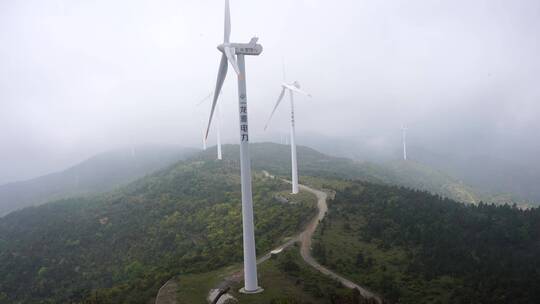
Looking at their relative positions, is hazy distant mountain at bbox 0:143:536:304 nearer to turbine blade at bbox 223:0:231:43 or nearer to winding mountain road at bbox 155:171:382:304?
winding mountain road at bbox 155:171:382:304

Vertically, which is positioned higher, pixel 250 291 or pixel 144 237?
pixel 250 291

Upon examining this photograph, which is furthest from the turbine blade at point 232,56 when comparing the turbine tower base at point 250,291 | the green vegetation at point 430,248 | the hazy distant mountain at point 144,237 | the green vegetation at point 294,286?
the green vegetation at point 430,248

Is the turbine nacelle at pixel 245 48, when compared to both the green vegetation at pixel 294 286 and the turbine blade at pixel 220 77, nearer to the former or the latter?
the turbine blade at pixel 220 77

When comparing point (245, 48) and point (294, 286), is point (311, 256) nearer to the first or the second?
point (294, 286)

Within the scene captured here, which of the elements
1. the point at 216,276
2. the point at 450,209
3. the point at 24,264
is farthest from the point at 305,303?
the point at 24,264

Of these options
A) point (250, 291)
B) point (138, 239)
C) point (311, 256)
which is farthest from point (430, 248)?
point (138, 239)

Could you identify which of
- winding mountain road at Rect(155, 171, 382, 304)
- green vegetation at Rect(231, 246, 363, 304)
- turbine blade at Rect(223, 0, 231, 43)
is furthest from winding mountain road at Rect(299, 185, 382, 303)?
turbine blade at Rect(223, 0, 231, 43)

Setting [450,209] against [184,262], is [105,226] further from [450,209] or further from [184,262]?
[450,209]
